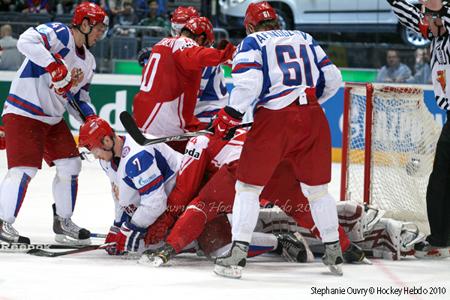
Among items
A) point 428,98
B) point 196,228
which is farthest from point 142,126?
point 428,98

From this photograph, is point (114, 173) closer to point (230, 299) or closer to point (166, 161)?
point (166, 161)

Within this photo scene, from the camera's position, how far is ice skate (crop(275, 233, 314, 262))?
15.2 feet

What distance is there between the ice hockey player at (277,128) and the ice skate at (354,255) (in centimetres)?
30

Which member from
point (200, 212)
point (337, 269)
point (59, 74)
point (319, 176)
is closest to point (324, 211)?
point (319, 176)

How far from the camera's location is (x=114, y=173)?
477 centimetres

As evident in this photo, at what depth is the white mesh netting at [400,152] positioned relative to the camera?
570cm

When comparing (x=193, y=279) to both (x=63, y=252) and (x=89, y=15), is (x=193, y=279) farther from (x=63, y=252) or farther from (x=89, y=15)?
(x=89, y=15)

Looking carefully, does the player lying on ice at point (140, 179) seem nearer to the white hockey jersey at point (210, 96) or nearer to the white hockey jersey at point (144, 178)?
the white hockey jersey at point (144, 178)

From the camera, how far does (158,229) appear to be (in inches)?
181

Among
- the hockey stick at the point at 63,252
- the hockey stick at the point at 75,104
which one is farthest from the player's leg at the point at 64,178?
the hockey stick at the point at 63,252

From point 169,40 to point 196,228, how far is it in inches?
48.9

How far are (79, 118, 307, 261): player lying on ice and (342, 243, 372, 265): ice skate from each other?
0.66 feet

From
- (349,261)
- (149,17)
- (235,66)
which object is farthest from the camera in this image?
(149,17)

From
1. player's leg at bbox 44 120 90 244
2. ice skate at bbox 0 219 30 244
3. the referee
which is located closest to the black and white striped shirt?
the referee
